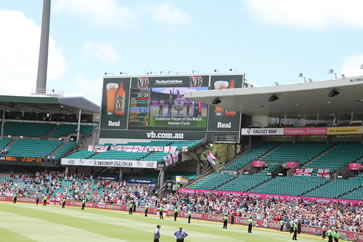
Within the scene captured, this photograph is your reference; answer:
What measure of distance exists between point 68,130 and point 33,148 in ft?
18.6

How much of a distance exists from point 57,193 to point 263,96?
80.3 feet

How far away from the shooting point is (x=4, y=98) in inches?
2509

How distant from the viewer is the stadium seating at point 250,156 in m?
56.7

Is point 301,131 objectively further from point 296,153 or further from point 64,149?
point 64,149

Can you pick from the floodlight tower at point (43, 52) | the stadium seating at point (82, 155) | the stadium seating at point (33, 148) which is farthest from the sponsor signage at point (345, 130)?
the floodlight tower at point (43, 52)

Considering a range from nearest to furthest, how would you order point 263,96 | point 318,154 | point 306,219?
point 306,219, point 263,96, point 318,154

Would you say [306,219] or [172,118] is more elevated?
[172,118]

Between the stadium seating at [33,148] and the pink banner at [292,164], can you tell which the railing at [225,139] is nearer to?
the pink banner at [292,164]

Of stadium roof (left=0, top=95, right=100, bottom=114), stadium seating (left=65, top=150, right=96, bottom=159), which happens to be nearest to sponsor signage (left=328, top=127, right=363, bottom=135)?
stadium seating (left=65, top=150, right=96, bottom=159)

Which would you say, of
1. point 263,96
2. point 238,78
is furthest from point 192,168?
point 263,96

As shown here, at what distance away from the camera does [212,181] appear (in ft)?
180

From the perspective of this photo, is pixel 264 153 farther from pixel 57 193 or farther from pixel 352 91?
pixel 57 193

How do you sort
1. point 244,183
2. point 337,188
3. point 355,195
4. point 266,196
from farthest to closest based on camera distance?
point 244,183 < point 266,196 < point 337,188 < point 355,195

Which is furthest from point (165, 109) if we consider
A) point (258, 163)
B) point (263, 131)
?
point (258, 163)
